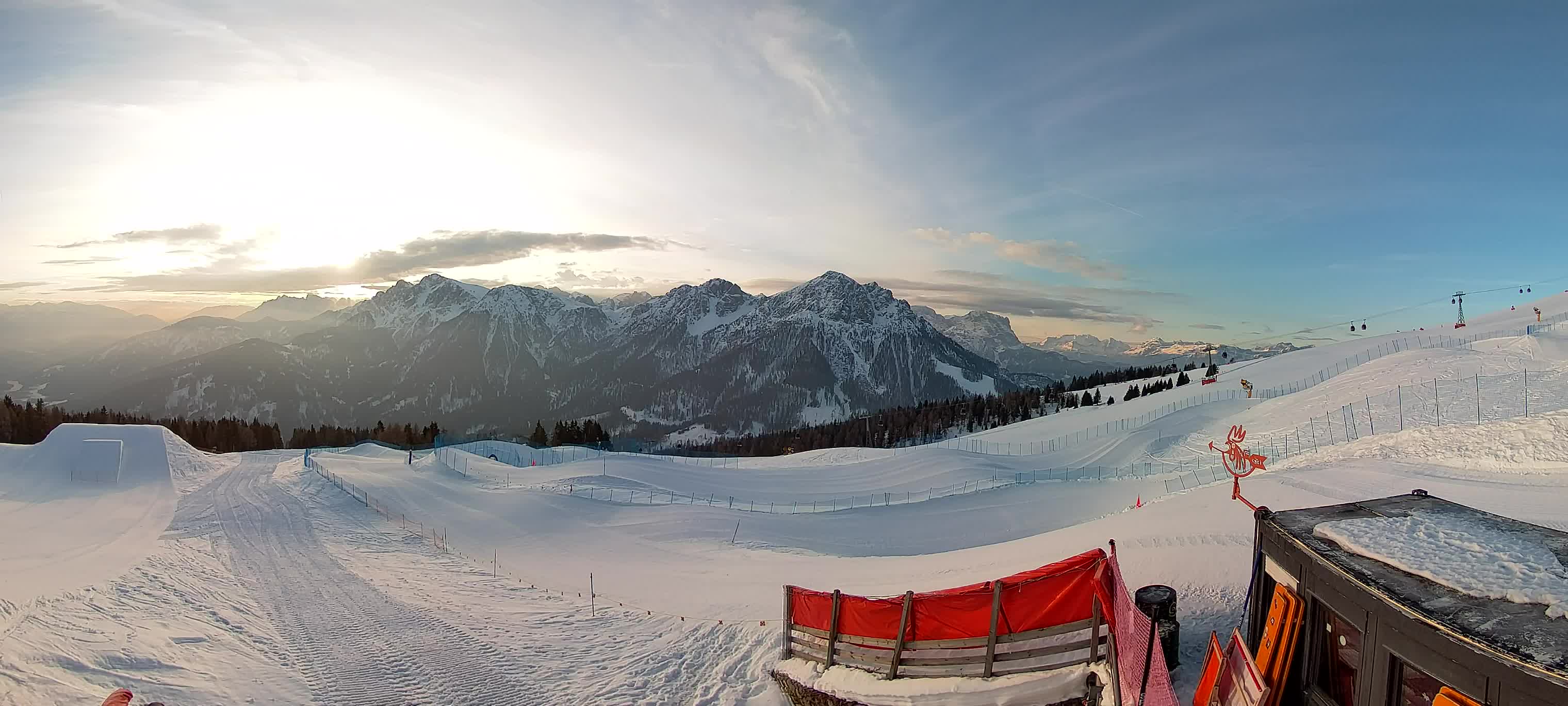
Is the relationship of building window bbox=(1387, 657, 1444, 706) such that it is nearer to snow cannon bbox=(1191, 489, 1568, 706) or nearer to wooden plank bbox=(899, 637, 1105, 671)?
snow cannon bbox=(1191, 489, 1568, 706)

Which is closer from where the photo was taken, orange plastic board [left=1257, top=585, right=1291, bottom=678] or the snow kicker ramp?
orange plastic board [left=1257, top=585, right=1291, bottom=678]

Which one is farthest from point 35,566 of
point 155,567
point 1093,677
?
point 1093,677

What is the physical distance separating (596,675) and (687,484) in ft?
92.5

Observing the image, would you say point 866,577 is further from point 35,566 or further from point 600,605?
point 35,566

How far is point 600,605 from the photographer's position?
18.4m

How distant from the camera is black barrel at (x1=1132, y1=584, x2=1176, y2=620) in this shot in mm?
8211

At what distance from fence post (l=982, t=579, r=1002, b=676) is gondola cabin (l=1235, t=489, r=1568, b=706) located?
7.79 ft

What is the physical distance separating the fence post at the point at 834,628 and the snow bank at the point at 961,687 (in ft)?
0.53

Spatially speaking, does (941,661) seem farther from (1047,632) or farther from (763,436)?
(763,436)

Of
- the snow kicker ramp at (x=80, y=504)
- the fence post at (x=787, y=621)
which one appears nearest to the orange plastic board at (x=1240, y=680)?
the fence post at (x=787, y=621)

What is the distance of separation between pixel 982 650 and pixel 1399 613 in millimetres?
4990

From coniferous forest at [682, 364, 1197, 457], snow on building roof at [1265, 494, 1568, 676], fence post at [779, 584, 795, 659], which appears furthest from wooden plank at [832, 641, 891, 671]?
coniferous forest at [682, 364, 1197, 457]

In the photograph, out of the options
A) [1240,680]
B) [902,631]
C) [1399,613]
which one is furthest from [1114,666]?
[1399,613]

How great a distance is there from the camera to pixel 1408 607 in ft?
15.8
